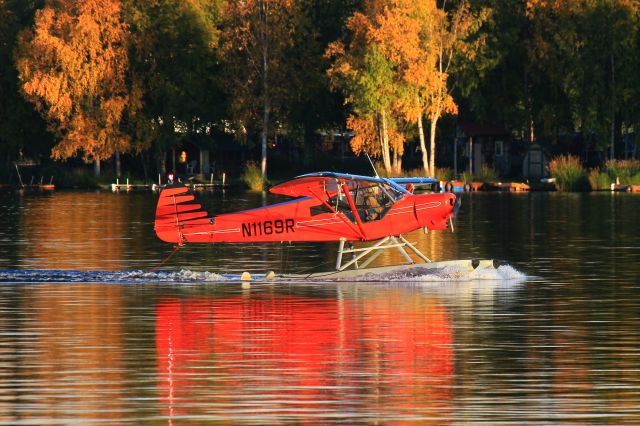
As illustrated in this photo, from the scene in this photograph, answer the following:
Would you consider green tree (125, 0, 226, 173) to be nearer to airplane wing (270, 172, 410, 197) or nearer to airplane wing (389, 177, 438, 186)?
airplane wing (389, 177, 438, 186)

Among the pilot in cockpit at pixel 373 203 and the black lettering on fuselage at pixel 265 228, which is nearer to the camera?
the black lettering on fuselage at pixel 265 228

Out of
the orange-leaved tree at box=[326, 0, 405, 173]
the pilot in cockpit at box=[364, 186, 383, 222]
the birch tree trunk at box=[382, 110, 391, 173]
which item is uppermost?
the orange-leaved tree at box=[326, 0, 405, 173]

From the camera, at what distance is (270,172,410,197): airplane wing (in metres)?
31.1

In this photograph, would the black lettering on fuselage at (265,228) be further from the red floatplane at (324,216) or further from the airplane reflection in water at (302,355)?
the airplane reflection in water at (302,355)

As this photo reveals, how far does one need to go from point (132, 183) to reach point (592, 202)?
4644 cm

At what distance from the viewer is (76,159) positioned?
415ft

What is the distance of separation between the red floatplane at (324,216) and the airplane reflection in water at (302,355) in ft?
10.2

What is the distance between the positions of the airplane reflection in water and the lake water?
4cm

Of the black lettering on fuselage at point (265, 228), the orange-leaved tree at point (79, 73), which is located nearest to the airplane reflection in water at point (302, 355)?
the black lettering on fuselage at point (265, 228)

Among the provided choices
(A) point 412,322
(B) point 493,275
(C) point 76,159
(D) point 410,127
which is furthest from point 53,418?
(C) point 76,159

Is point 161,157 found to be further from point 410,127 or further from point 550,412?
point 550,412

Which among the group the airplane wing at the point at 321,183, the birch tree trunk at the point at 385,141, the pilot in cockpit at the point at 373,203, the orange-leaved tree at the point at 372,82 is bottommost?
the pilot in cockpit at the point at 373,203

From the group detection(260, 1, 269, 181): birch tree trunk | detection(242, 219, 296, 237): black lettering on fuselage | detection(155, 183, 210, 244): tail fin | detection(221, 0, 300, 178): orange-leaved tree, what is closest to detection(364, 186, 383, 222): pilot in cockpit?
detection(242, 219, 296, 237): black lettering on fuselage

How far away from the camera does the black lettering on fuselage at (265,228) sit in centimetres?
3091
